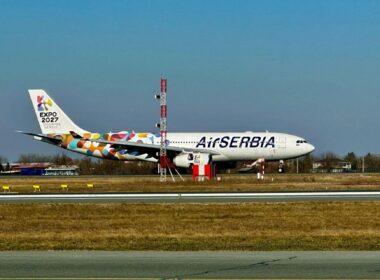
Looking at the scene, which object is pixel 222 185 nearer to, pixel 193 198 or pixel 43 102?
pixel 193 198

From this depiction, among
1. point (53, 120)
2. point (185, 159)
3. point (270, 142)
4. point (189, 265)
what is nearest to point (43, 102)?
point (53, 120)

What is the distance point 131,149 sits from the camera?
69938 mm

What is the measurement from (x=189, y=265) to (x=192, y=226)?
9.42 m

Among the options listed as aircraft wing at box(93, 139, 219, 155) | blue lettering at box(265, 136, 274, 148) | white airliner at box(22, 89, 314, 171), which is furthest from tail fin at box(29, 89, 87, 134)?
blue lettering at box(265, 136, 274, 148)

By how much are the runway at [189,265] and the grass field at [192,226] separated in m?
1.81

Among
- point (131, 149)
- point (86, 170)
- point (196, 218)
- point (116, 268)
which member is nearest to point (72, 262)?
point (116, 268)

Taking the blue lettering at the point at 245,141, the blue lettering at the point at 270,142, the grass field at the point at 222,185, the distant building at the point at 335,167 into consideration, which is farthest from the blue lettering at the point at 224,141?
the distant building at the point at 335,167

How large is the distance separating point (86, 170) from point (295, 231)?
82330mm

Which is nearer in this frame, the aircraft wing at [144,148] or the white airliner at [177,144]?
the aircraft wing at [144,148]

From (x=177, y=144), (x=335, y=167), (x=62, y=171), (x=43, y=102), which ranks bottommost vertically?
(x=62, y=171)

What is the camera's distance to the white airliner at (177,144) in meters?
69.7

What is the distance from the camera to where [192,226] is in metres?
23.4

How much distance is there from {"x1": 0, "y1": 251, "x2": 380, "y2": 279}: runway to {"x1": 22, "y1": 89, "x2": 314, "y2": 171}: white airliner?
50.1 meters

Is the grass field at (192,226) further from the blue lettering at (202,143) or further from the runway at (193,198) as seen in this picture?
the blue lettering at (202,143)
